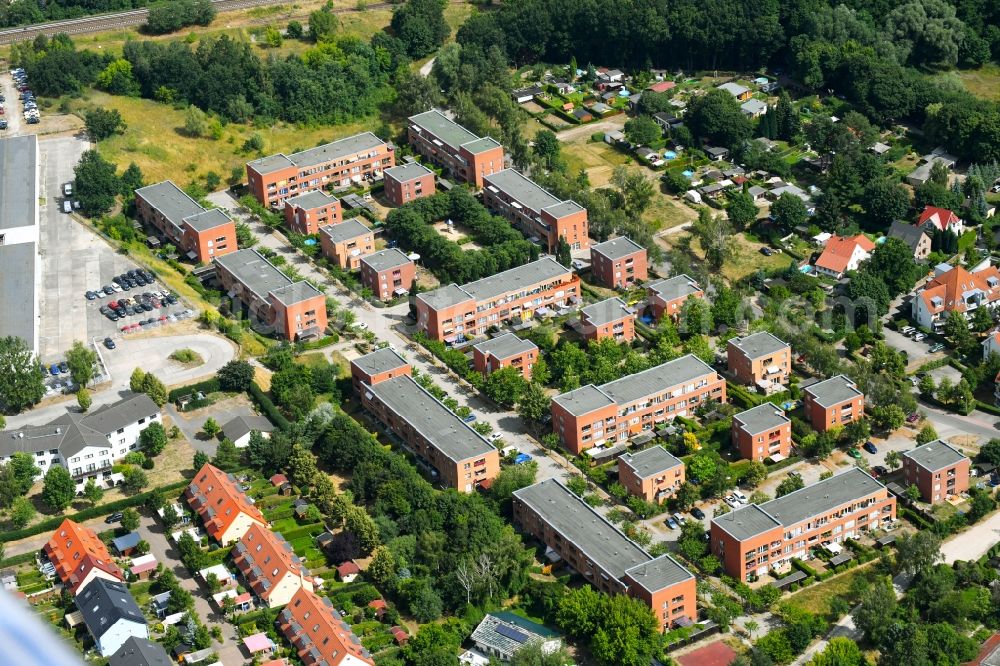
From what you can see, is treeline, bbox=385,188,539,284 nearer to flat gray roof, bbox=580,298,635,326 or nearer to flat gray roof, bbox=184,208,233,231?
flat gray roof, bbox=580,298,635,326

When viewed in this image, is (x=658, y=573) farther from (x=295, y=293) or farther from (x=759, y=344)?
(x=295, y=293)

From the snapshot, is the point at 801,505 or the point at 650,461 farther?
the point at 650,461

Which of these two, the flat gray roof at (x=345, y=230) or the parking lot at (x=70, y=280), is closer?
the parking lot at (x=70, y=280)

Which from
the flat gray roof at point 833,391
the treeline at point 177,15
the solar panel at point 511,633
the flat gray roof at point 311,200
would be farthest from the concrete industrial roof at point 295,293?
the treeline at point 177,15

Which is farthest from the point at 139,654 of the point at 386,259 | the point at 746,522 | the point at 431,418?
the point at 386,259

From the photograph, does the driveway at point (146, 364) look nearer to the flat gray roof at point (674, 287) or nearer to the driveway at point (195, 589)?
the driveway at point (195, 589)
